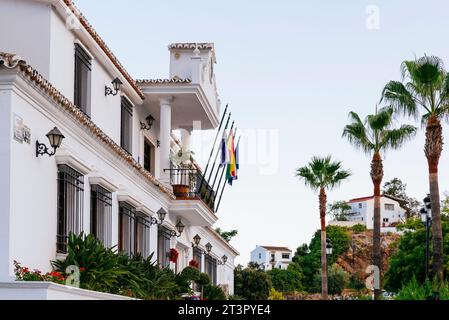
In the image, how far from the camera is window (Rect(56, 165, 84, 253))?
17125 millimetres

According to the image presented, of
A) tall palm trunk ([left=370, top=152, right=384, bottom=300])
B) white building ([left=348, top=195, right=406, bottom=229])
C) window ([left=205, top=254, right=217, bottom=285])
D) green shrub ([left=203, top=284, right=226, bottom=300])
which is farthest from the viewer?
white building ([left=348, top=195, right=406, bottom=229])

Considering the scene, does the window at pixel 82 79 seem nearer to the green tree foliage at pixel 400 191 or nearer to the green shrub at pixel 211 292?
the green shrub at pixel 211 292

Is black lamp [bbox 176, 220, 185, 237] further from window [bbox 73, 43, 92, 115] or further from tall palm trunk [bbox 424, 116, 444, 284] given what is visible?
window [bbox 73, 43, 92, 115]

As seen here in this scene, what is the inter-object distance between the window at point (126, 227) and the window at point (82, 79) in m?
2.66

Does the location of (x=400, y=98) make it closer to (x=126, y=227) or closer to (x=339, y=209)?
(x=126, y=227)

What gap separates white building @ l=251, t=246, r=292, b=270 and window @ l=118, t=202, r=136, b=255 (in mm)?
134698

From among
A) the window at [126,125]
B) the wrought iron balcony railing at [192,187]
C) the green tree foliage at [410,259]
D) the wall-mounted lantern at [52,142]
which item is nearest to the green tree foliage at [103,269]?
the wall-mounted lantern at [52,142]

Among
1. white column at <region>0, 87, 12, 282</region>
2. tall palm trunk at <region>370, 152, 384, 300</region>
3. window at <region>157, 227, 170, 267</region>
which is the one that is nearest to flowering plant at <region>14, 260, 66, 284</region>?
white column at <region>0, 87, 12, 282</region>

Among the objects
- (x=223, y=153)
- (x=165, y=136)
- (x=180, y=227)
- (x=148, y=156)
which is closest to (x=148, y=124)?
(x=165, y=136)

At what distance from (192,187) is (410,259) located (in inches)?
1165

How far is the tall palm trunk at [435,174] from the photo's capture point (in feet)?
102

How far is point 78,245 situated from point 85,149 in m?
2.49

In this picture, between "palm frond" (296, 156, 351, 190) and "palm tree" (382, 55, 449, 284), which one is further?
"palm frond" (296, 156, 351, 190)

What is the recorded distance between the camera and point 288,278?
336ft
